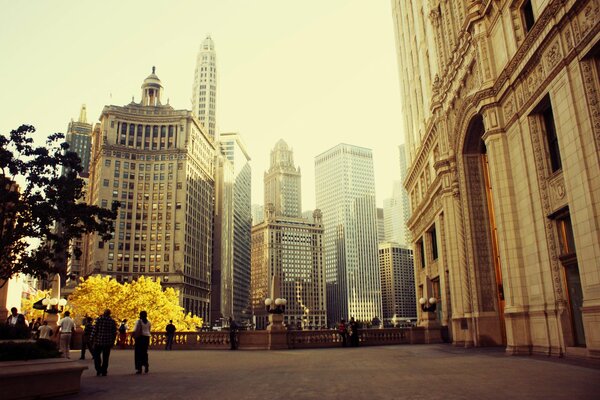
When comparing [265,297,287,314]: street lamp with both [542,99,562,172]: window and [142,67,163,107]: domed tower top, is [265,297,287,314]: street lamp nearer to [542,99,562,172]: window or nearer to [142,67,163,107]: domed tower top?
[542,99,562,172]: window

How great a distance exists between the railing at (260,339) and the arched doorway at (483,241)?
828 cm

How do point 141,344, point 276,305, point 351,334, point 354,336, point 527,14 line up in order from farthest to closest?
1. point 351,334
2. point 354,336
3. point 276,305
4. point 527,14
5. point 141,344

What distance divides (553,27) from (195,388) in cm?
1676

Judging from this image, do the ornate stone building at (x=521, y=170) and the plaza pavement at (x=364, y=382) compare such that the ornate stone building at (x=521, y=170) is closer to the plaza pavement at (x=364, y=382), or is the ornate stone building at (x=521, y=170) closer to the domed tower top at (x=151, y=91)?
the plaza pavement at (x=364, y=382)

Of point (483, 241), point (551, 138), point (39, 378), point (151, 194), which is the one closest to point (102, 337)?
point (39, 378)

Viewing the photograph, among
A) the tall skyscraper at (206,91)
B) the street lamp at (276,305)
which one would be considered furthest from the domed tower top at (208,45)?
the street lamp at (276,305)

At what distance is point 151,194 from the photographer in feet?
404

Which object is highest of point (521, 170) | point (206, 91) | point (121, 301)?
point (206, 91)

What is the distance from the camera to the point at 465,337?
91.0 ft

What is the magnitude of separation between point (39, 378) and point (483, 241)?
23914mm

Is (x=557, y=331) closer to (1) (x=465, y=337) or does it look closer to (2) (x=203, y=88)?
(1) (x=465, y=337)

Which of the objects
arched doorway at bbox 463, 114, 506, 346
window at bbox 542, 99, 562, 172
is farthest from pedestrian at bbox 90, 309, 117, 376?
arched doorway at bbox 463, 114, 506, 346

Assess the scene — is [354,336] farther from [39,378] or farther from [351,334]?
[39,378]

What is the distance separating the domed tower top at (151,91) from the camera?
462 ft
